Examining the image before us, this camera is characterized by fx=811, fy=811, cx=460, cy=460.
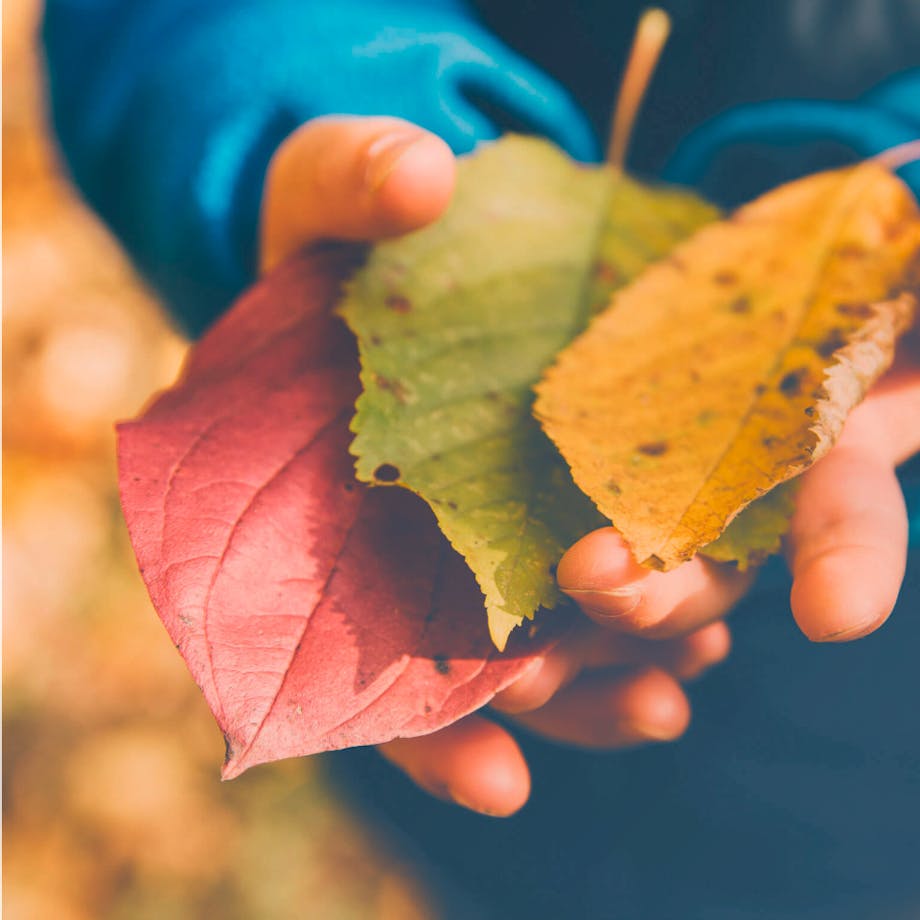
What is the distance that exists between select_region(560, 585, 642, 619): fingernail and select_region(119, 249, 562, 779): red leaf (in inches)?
0.7

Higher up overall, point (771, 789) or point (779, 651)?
point (779, 651)

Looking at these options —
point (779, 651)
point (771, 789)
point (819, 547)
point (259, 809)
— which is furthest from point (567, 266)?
point (259, 809)

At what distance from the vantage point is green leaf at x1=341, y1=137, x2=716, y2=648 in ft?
1.04

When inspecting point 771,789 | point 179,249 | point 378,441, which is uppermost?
point 378,441

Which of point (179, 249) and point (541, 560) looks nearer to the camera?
point (541, 560)

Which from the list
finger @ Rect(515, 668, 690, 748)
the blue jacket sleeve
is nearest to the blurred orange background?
the blue jacket sleeve

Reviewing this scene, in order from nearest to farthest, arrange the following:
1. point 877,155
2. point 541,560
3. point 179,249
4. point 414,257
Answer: point 541,560 < point 414,257 < point 877,155 < point 179,249

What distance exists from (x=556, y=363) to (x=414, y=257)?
10cm

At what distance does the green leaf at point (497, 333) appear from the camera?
0.32m

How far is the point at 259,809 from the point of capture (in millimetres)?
1220

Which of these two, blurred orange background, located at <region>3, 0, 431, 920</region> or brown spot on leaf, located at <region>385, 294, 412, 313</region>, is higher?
brown spot on leaf, located at <region>385, 294, 412, 313</region>

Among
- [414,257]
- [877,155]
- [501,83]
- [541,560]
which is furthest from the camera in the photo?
[501,83]

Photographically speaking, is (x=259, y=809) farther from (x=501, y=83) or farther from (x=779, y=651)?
(x=501, y=83)

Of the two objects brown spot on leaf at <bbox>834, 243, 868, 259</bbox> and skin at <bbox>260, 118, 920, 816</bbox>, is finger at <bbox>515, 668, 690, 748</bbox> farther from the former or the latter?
brown spot on leaf at <bbox>834, 243, 868, 259</bbox>
